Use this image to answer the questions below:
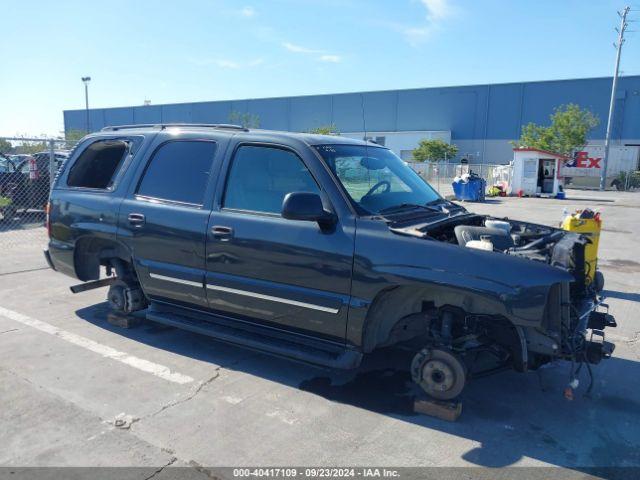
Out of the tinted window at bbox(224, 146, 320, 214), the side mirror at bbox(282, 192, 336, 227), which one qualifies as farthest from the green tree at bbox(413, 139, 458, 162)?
the side mirror at bbox(282, 192, 336, 227)

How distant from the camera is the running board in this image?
363 cm

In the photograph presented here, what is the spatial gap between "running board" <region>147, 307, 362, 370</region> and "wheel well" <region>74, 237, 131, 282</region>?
0.95m

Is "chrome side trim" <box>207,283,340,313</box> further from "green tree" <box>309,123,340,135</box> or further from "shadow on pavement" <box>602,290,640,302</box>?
"green tree" <box>309,123,340,135</box>

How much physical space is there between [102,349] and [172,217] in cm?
143

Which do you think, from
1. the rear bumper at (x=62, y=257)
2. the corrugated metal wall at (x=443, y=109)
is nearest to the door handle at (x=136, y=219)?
the rear bumper at (x=62, y=257)

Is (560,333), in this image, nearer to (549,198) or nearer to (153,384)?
(153,384)

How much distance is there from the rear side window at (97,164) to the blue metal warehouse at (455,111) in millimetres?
45326

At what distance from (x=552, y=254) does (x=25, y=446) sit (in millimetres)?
3642

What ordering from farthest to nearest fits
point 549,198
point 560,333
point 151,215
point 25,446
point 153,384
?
1. point 549,198
2. point 151,215
3. point 153,384
4. point 560,333
5. point 25,446

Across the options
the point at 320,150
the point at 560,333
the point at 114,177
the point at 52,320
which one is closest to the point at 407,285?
the point at 560,333

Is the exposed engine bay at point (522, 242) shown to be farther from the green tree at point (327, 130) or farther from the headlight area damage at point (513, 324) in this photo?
the green tree at point (327, 130)

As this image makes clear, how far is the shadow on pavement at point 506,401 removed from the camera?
315 cm

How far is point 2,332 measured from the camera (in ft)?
16.3

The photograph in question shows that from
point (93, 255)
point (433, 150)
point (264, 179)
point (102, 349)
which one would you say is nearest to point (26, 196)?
point (93, 255)
